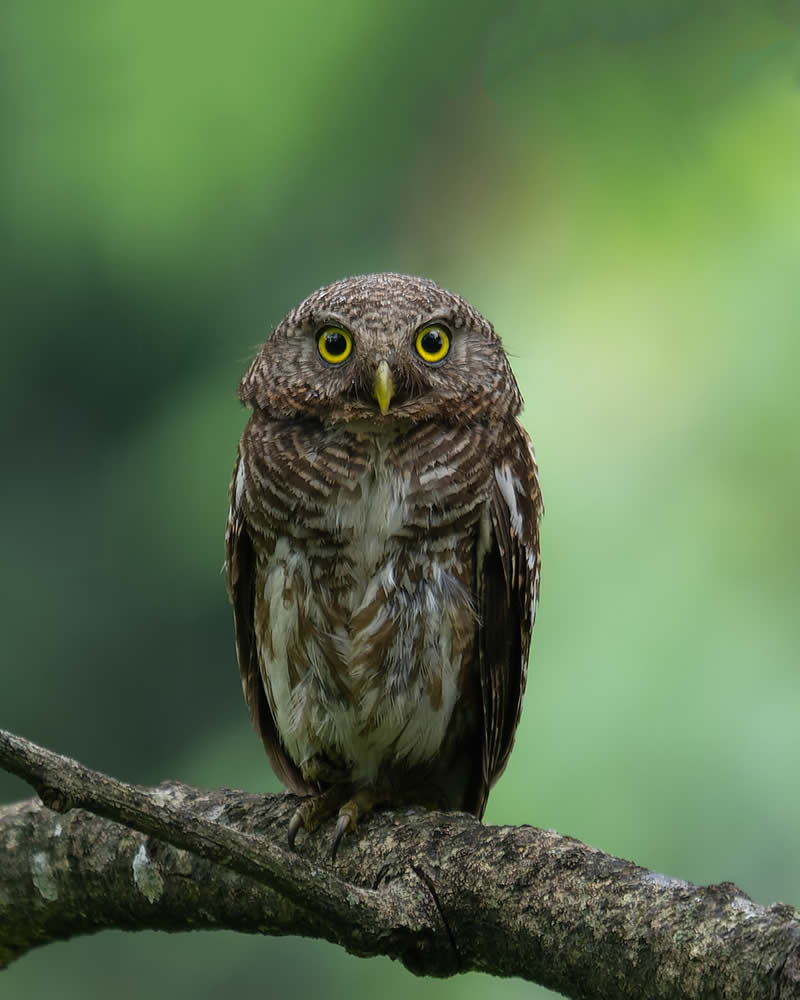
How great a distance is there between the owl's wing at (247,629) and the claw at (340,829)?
1.18 feet

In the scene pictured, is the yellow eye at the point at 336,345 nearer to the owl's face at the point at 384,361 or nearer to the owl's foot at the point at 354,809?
the owl's face at the point at 384,361

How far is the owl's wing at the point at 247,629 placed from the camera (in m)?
2.77

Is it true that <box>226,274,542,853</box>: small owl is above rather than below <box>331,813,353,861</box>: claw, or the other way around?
above

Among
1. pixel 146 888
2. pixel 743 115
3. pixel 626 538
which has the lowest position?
pixel 146 888

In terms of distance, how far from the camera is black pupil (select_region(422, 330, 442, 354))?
8.77 feet

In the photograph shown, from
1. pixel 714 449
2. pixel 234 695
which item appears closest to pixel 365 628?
pixel 714 449

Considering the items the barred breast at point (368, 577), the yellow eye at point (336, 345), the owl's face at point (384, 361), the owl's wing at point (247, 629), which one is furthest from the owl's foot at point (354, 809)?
the yellow eye at point (336, 345)

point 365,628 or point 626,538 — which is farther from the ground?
point 626,538

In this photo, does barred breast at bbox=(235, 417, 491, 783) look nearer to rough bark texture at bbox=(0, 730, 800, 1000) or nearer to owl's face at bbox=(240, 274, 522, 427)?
owl's face at bbox=(240, 274, 522, 427)

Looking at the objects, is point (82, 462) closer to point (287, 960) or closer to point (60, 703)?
point (60, 703)

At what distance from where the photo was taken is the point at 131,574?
4430 millimetres

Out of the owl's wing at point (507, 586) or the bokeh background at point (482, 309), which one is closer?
the owl's wing at point (507, 586)

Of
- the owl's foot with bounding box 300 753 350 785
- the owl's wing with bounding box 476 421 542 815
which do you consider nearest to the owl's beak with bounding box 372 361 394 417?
the owl's wing with bounding box 476 421 542 815

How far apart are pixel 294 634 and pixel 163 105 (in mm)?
2909
